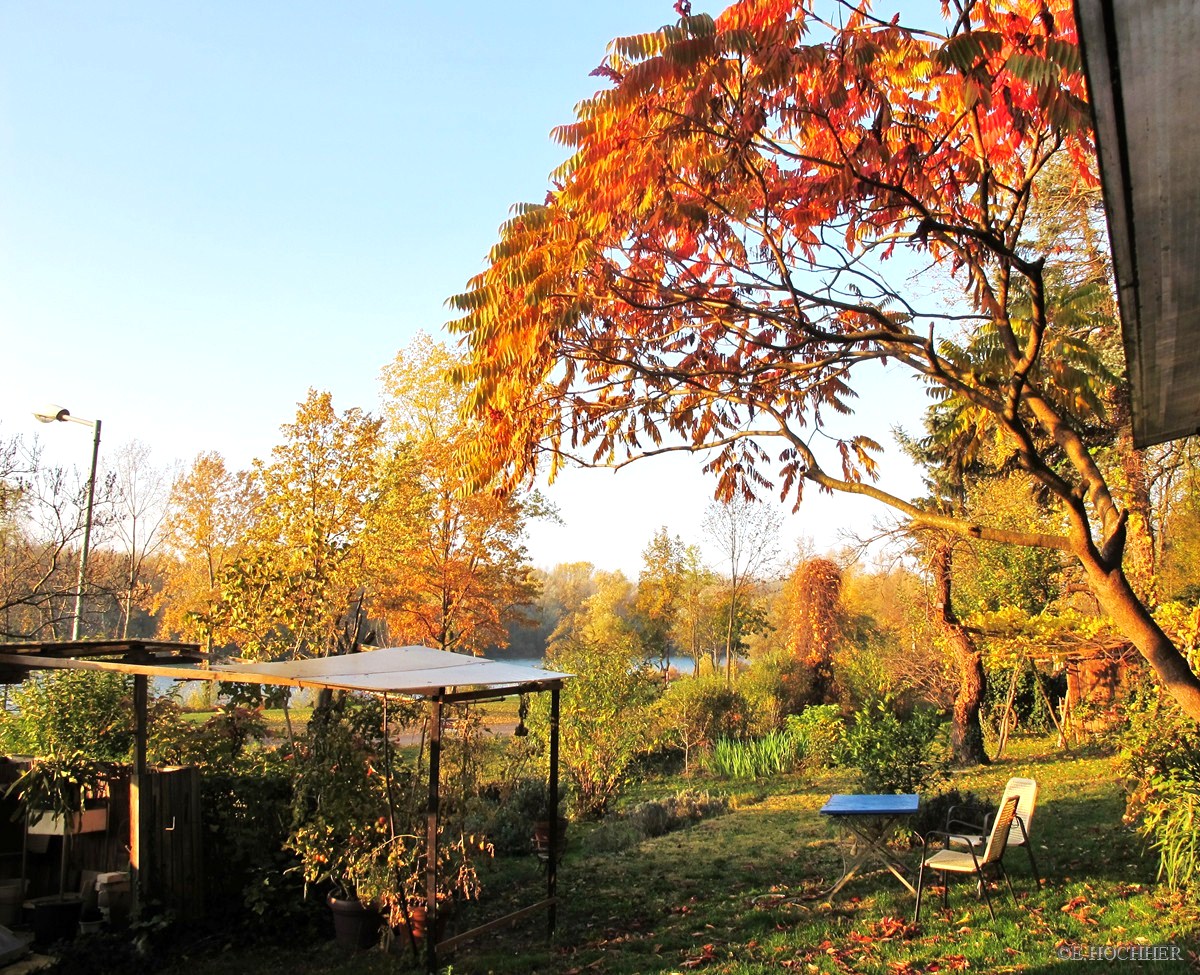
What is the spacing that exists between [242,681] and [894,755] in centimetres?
601

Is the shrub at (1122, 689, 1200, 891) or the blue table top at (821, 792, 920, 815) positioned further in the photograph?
the blue table top at (821, 792, 920, 815)

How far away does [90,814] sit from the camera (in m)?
7.82

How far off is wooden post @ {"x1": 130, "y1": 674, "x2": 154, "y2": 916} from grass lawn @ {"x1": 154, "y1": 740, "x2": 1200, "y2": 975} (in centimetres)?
92

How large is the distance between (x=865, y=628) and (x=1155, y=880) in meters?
20.9

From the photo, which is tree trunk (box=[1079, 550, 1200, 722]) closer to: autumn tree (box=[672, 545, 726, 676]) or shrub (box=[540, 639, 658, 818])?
shrub (box=[540, 639, 658, 818])

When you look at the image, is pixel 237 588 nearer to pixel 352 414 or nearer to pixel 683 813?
pixel 352 414

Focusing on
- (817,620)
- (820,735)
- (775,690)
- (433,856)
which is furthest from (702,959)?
(817,620)

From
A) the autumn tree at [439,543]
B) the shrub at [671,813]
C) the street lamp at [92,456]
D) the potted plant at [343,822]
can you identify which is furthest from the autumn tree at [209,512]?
the potted plant at [343,822]

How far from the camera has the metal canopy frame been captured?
5922 mm

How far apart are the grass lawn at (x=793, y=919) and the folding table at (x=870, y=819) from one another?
0.74 ft

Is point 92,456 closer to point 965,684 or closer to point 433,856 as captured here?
point 433,856

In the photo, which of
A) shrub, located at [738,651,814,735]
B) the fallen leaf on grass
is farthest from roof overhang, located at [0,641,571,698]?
shrub, located at [738,651,814,735]

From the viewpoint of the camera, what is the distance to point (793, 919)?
667 cm

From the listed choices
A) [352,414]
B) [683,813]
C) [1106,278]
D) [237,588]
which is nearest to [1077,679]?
[1106,278]
